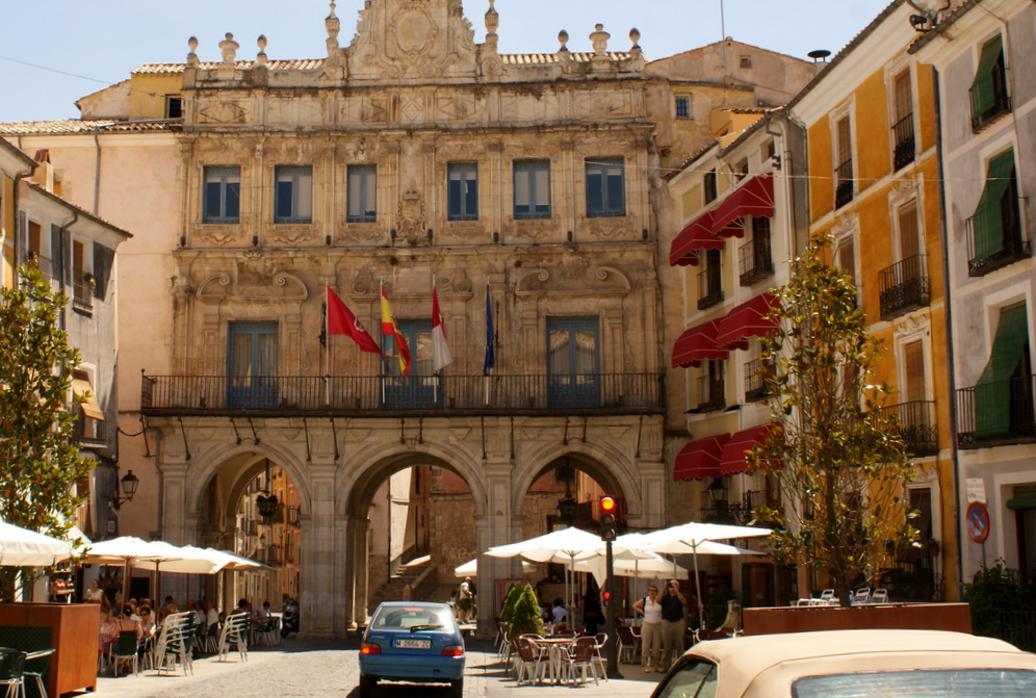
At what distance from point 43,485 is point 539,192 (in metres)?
20.0

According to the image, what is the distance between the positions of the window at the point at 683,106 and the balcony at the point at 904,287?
12837 mm

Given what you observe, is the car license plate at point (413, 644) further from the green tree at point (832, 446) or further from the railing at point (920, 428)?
the railing at point (920, 428)

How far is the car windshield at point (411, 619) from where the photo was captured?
18281 mm

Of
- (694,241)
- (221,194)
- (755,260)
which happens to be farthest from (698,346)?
(221,194)

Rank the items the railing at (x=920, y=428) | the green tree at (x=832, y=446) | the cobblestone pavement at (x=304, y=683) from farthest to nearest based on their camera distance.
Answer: the railing at (x=920, y=428) < the cobblestone pavement at (x=304, y=683) < the green tree at (x=832, y=446)

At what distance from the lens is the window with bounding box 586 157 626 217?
116 feet

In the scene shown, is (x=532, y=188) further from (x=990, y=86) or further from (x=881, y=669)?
(x=881, y=669)

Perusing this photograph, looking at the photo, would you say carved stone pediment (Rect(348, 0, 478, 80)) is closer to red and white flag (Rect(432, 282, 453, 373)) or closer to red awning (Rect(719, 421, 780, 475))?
red and white flag (Rect(432, 282, 453, 373))

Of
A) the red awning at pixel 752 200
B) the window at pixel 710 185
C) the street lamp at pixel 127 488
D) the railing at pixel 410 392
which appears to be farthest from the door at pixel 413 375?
the red awning at pixel 752 200

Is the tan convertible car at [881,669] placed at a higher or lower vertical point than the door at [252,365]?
lower

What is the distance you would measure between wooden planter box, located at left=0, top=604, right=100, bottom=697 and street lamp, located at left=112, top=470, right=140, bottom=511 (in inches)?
582

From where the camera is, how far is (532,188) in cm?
3550

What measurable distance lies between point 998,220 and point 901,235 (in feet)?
11.4

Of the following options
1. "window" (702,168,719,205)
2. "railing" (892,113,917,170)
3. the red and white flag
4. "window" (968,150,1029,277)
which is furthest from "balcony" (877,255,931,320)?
the red and white flag
